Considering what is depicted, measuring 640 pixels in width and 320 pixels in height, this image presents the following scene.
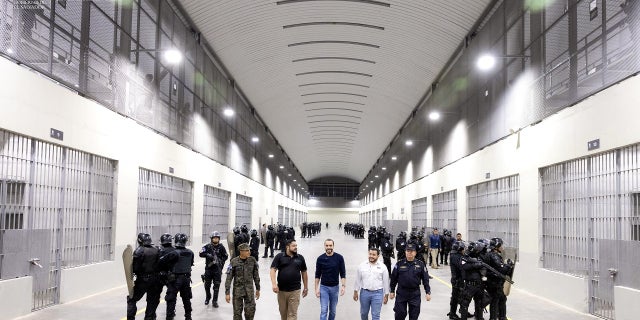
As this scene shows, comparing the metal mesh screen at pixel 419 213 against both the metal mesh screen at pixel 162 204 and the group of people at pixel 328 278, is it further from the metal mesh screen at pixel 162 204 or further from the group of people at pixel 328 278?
the group of people at pixel 328 278

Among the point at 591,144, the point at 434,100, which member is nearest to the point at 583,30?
the point at 591,144

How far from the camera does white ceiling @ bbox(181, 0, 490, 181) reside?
67.4 feet

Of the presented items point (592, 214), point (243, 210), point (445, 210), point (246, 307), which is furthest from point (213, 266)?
point (243, 210)

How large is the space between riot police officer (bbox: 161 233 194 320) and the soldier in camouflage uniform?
3.84 feet

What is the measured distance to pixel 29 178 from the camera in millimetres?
10977

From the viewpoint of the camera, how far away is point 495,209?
19031 millimetres

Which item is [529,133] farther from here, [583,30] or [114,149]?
[114,149]

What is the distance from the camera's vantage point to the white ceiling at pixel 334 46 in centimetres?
2053

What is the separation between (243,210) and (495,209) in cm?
1927

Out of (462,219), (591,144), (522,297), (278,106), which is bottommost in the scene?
(522,297)

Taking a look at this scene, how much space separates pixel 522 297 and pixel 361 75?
58.9ft

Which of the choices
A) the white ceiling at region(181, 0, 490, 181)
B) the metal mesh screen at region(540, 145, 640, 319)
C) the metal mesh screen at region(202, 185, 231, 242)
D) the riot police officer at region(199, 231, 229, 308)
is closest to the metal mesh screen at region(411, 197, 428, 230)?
the white ceiling at region(181, 0, 490, 181)

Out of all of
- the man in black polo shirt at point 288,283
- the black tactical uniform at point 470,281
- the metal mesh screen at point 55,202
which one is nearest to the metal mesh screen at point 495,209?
the black tactical uniform at point 470,281

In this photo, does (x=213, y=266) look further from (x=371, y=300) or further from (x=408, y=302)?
(x=408, y=302)
